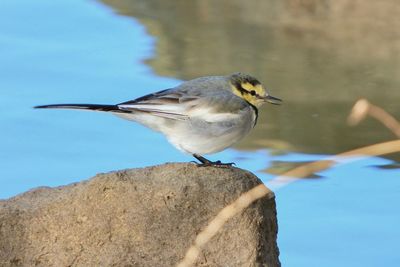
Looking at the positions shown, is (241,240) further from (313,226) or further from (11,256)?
(313,226)

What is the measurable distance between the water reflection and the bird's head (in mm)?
2234

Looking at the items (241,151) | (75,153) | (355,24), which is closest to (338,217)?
(241,151)

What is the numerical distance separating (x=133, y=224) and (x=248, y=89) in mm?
738

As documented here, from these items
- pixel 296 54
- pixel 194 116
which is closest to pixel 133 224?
pixel 194 116

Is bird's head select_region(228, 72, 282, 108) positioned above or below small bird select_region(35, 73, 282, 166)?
above

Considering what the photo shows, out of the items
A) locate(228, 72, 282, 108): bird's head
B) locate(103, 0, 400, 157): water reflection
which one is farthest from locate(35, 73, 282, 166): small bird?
locate(103, 0, 400, 157): water reflection

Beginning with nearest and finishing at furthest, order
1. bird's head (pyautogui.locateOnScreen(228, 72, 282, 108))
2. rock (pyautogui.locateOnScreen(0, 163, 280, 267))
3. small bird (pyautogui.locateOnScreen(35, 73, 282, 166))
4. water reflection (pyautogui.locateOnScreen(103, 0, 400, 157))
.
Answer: rock (pyautogui.locateOnScreen(0, 163, 280, 267)) → small bird (pyautogui.locateOnScreen(35, 73, 282, 166)) → bird's head (pyautogui.locateOnScreen(228, 72, 282, 108)) → water reflection (pyautogui.locateOnScreen(103, 0, 400, 157))

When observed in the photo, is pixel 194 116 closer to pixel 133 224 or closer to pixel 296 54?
pixel 133 224

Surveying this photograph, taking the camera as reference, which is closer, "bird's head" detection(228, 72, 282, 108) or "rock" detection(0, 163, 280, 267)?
"rock" detection(0, 163, 280, 267)

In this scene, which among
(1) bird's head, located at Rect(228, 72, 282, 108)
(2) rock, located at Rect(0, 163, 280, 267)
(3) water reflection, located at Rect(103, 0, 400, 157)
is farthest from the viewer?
(3) water reflection, located at Rect(103, 0, 400, 157)

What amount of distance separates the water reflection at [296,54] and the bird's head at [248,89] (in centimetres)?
223

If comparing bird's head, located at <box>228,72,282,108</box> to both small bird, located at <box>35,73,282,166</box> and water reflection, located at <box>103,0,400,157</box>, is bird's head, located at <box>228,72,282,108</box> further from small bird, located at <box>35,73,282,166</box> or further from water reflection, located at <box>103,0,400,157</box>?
water reflection, located at <box>103,0,400,157</box>

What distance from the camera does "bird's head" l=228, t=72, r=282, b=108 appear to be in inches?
145

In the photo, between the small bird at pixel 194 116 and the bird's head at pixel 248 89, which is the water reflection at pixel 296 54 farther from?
the small bird at pixel 194 116
